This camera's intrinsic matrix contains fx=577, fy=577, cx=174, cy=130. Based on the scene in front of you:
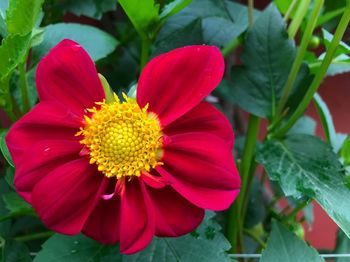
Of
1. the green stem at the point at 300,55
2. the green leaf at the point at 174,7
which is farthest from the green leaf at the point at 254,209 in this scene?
the green leaf at the point at 174,7

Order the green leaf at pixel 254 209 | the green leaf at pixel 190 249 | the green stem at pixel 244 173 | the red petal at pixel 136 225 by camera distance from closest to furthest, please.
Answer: the red petal at pixel 136 225 < the green leaf at pixel 190 249 < the green stem at pixel 244 173 < the green leaf at pixel 254 209

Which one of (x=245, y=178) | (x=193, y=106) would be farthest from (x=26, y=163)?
(x=245, y=178)

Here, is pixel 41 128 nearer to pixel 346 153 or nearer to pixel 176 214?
pixel 176 214

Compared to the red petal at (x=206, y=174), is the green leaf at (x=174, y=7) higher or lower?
higher

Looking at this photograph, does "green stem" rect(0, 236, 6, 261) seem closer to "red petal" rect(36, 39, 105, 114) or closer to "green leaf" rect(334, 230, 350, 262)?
"red petal" rect(36, 39, 105, 114)

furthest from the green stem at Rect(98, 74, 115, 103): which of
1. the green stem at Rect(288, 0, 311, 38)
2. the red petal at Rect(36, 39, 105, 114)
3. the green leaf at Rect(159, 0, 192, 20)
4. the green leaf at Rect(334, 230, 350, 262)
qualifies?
the green leaf at Rect(334, 230, 350, 262)

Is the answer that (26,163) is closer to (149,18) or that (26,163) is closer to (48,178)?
(48,178)

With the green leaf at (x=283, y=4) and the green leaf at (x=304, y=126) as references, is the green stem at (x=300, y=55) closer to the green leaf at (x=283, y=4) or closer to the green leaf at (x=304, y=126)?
the green leaf at (x=283, y=4)
